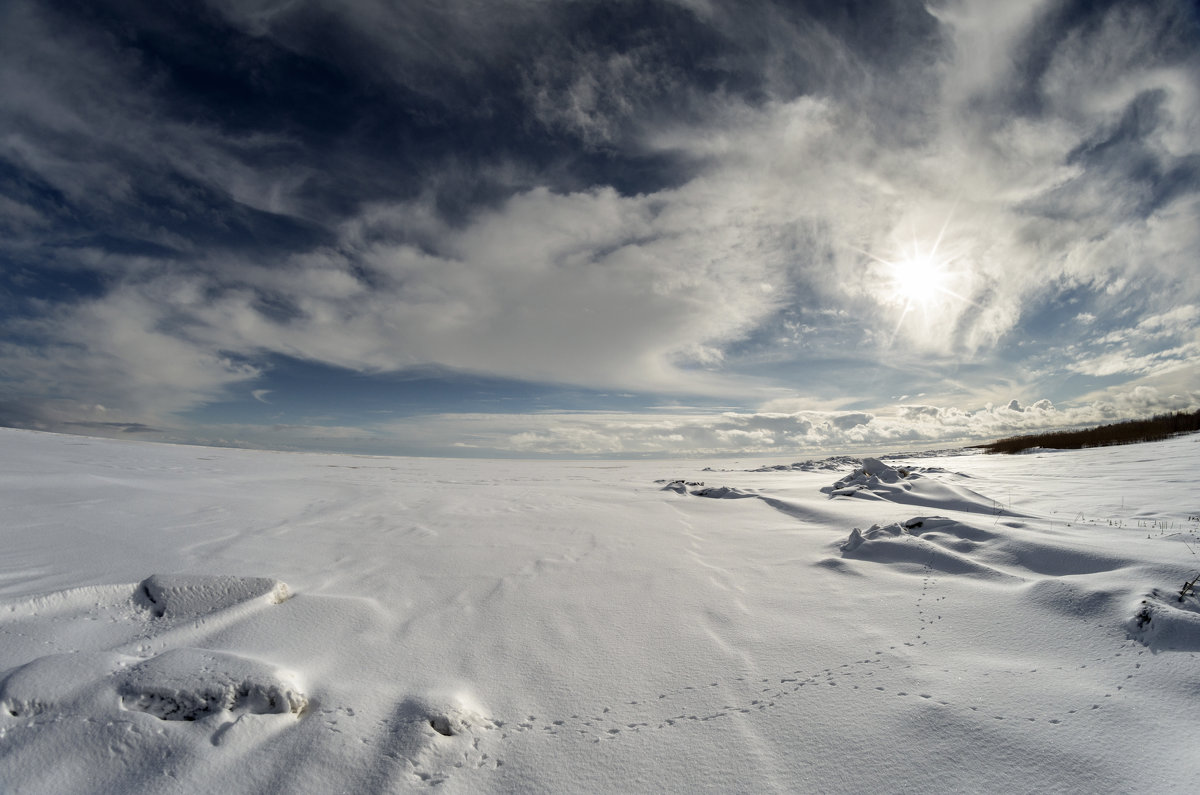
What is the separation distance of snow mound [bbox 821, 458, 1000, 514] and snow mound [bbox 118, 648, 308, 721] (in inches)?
298

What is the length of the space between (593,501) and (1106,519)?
7.01 meters

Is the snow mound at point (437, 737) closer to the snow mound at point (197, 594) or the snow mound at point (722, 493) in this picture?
the snow mound at point (197, 594)

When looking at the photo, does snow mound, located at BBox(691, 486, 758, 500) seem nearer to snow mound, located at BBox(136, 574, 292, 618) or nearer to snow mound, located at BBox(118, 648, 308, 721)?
snow mound, located at BBox(136, 574, 292, 618)

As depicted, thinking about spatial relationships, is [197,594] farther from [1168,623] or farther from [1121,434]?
[1121,434]

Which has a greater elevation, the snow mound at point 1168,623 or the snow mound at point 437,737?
the snow mound at point 1168,623

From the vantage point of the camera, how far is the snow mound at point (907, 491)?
21.6 ft

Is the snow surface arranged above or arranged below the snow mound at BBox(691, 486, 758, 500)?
above

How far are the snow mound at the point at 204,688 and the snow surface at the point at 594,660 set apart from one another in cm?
1

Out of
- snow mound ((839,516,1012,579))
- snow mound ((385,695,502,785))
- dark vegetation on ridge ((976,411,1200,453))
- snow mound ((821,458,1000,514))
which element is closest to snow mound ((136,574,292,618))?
snow mound ((385,695,502,785))

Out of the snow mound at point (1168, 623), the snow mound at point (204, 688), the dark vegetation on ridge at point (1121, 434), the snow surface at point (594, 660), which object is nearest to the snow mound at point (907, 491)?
the snow surface at point (594, 660)

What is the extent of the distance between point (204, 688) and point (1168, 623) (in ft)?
15.6

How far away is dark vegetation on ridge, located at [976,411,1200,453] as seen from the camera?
20.9 meters

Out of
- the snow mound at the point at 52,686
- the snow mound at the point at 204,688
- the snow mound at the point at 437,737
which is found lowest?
the snow mound at the point at 437,737

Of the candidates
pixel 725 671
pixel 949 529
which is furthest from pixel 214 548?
pixel 949 529
